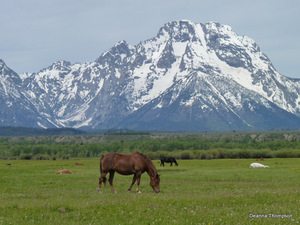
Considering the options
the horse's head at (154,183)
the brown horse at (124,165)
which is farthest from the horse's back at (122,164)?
the horse's head at (154,183)

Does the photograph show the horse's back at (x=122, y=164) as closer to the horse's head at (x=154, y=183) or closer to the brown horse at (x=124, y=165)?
the brown horse at (x=124, y=165)

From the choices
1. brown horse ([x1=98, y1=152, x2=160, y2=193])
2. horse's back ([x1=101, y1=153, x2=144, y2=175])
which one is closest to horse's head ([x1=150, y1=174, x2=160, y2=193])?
brown horse ([x1=98, y1=152, x2=160, y2=193])

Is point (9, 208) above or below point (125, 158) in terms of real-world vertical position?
below

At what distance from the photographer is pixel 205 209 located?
25094 mm

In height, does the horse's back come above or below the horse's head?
above

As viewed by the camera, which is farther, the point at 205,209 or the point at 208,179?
the point at 208,179

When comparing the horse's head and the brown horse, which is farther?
the horse's head

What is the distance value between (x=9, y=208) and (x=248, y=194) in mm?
14900

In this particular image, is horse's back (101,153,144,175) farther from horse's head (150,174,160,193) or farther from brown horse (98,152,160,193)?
horse's head (150,174,160,193)

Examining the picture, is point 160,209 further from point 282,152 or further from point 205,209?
point 282,152

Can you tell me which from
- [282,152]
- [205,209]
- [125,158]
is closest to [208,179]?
[125,158]

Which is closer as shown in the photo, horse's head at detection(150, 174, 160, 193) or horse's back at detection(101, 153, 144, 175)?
horse's back at detection(101, 153, 144, 175)

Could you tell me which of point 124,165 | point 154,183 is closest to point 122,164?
point 124,165

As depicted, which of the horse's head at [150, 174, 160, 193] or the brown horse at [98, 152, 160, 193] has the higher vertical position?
the brown horse at [98, 152, 160, 193]
